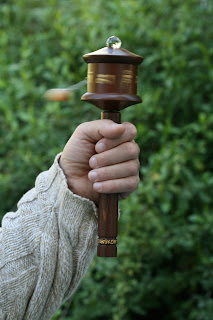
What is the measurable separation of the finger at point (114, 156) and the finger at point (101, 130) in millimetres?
47

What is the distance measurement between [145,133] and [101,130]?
1874 millimetres

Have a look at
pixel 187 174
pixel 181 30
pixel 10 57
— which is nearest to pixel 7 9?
pixel 10 57

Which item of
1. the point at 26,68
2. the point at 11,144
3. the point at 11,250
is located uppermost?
the point at 26,68

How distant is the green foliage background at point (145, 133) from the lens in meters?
3.09

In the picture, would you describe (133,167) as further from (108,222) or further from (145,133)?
(145,133)

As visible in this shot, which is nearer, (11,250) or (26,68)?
(11,250)

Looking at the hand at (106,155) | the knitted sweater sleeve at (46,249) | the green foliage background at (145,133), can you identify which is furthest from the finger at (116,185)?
the green foliage background at (145,133)

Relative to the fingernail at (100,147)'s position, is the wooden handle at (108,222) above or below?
below

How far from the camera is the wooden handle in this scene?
1493mm

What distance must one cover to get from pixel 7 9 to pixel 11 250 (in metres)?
2.71

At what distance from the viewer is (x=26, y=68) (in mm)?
3711

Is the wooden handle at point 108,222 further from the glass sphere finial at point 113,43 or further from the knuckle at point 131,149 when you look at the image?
the glass sphere finial at point 113,43

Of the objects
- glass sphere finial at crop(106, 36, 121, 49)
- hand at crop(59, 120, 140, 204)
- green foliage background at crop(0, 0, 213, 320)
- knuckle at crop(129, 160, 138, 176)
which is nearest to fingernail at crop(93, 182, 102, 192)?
hand at crop(59, 120, 140, 204)

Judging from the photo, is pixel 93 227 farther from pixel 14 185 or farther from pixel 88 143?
pixel 14 185
